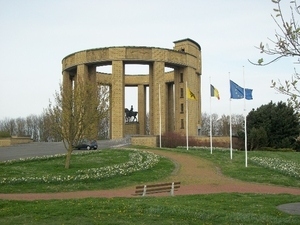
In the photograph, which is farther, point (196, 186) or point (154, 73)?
point (154, 73)

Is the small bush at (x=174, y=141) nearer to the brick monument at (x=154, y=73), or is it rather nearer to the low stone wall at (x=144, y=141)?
the low stone wall at (x=144, y=141)

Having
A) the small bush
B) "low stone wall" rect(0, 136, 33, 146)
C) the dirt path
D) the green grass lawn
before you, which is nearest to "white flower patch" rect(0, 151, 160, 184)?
the green grass lawn

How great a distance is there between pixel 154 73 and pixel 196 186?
33.0m

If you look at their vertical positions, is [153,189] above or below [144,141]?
below

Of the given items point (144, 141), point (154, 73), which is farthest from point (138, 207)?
point (154, 73)

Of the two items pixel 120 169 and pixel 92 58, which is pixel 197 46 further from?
pixel 120 169

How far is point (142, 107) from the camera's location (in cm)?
6391

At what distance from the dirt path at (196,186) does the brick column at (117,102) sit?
72.3ft

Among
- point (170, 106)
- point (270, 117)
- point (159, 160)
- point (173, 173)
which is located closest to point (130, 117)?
point (170, 106)

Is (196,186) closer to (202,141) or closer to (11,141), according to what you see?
(202,141)

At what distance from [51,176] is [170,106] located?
44.9 meters

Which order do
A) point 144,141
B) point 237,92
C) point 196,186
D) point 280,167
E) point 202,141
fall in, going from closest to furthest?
point 196,186
point 280,167
point 237,92
point 144,141
point 202,141

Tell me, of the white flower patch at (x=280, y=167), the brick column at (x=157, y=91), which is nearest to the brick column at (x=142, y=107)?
the brick column at (x=157, y=91)

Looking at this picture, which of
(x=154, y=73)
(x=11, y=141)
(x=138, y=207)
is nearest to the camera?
(x=138, y=207)
